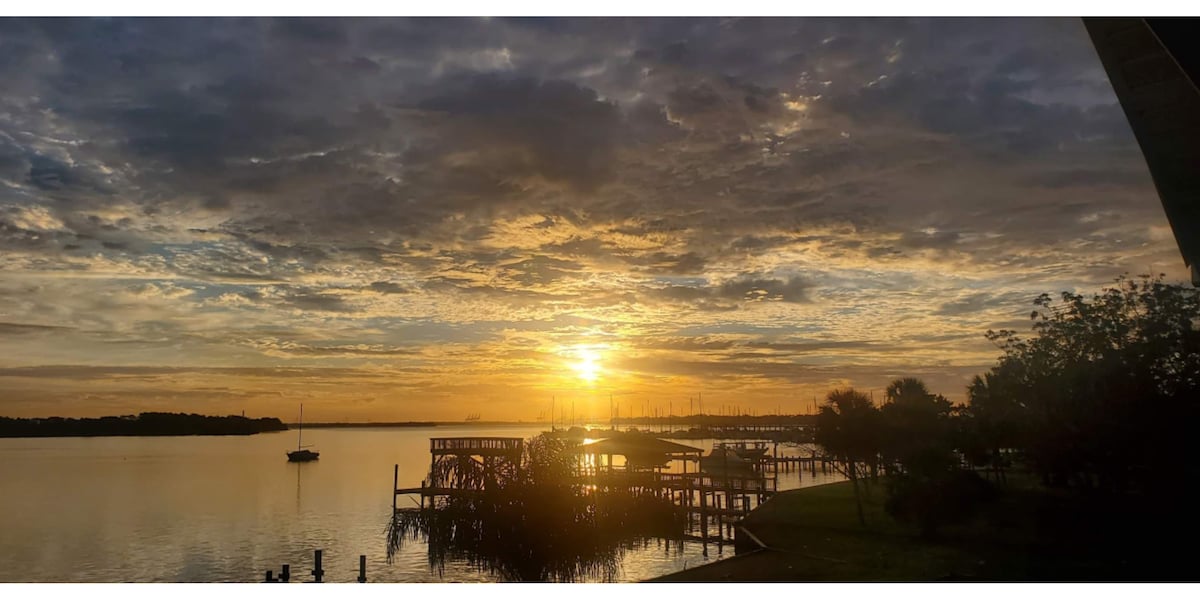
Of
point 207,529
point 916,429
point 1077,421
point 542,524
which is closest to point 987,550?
point 1077,421

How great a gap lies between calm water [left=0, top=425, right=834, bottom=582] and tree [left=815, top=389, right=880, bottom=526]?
4.12 meters

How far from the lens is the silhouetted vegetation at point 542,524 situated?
18344mm

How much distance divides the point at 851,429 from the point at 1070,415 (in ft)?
17.1

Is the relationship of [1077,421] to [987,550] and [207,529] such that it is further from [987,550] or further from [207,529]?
[207,529]

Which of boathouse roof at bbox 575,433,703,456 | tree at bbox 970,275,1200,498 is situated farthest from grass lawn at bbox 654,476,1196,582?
boathouse roof at bbox 575,433,703,456

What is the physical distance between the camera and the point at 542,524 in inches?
771

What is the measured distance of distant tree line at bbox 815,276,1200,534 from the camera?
11375 mm

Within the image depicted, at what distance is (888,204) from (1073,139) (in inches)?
115

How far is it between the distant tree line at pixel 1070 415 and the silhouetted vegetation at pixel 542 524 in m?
7.17

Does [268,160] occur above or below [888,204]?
above

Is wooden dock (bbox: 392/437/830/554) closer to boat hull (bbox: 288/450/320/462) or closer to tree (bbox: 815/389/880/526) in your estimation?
tree (bbox: 815/389/880/526)
